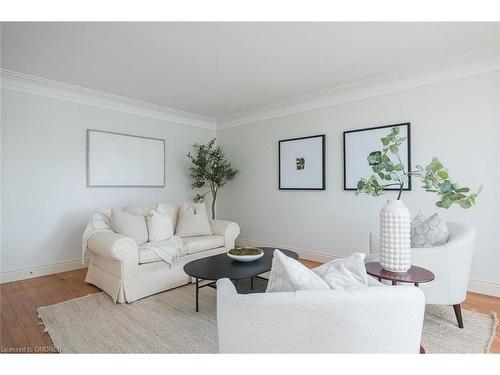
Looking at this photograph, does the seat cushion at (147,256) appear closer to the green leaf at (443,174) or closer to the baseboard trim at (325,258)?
the baseboard trim at (325,258)

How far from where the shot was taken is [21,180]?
10.8 feet

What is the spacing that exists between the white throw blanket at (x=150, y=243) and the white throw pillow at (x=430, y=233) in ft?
7.57

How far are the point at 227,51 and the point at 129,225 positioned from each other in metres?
2.08

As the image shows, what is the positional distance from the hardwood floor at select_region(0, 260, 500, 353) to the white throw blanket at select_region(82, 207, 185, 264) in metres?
0.45

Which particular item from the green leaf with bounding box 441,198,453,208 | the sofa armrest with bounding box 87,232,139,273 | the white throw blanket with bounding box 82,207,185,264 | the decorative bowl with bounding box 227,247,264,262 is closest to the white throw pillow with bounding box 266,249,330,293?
the green leaf with bounding box 441,198,453,208

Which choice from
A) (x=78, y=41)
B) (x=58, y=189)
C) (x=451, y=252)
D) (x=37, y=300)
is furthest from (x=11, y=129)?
(x=451, y=252)

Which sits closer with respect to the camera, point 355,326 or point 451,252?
point 355,326

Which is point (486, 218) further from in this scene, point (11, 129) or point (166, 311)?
point (11, 129)

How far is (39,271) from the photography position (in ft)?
11.2

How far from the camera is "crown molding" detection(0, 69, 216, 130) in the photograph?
3.24 meters

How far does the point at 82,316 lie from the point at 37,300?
30.5 inches

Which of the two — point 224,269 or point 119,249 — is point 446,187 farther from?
point 119,249

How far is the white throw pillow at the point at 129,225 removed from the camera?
2967 millimetres

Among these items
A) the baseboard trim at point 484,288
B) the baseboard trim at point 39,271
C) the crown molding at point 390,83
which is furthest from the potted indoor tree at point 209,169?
the baseboard trim at point 484,288
